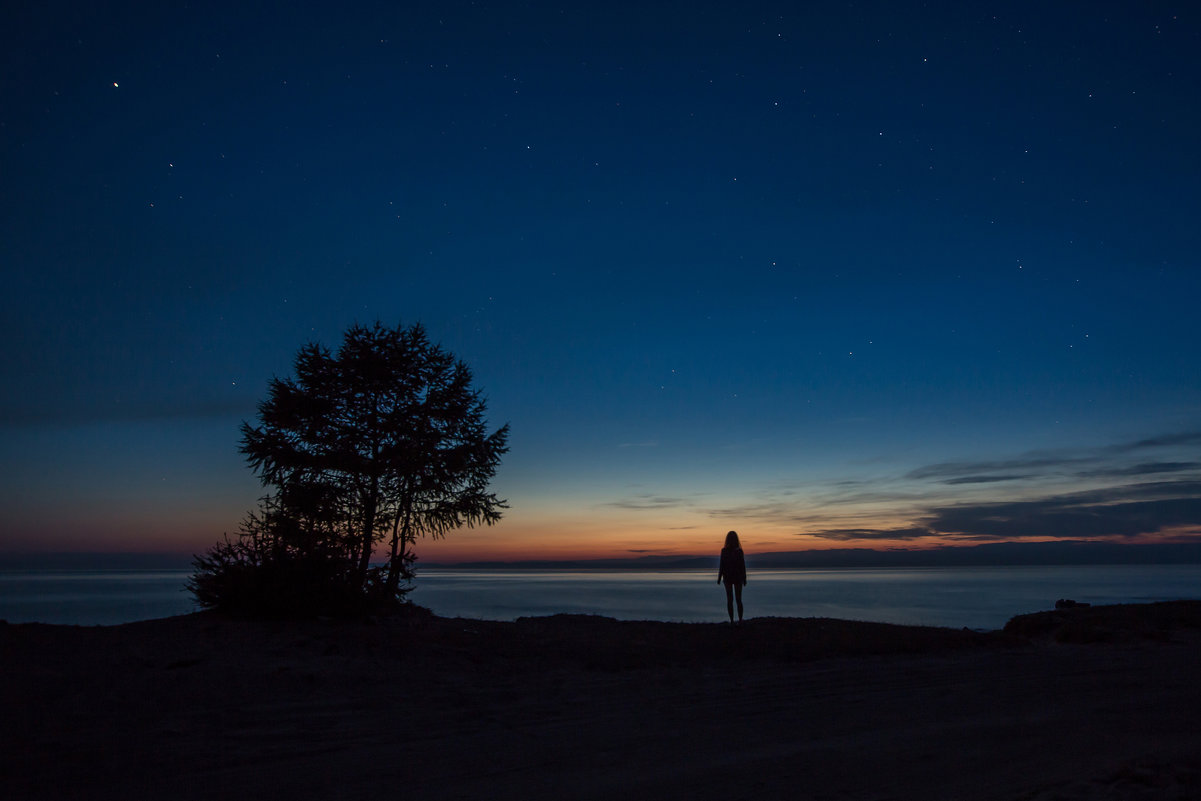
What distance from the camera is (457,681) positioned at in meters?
9.38

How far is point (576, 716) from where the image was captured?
304 inches

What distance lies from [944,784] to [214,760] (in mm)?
6016

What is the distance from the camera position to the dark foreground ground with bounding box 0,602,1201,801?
544cm

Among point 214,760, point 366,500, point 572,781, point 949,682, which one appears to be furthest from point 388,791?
point 366,500

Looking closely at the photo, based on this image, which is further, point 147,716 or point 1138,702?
point 1138,702

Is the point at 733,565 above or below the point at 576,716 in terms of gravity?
above

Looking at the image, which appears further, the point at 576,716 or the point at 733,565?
the point at 733,565

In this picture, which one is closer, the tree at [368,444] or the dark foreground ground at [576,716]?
the dark foreground ground at [576,716]

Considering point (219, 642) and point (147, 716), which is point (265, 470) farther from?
point (147, 716)

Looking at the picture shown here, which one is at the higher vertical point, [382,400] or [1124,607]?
[382,400]

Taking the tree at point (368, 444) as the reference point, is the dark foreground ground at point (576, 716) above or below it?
below

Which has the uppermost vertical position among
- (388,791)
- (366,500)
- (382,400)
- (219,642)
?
(382,400)

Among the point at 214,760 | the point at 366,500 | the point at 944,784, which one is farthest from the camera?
the point at 366,500

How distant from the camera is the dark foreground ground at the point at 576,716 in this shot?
544 cm
